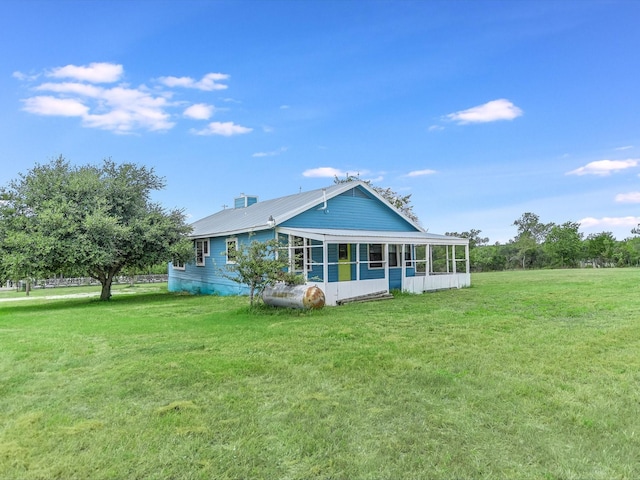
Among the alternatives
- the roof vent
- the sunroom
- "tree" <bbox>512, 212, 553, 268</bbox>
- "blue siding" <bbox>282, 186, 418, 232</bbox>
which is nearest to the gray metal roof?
"blue siding" <bbox>282, 186, 418, 232</bbox>

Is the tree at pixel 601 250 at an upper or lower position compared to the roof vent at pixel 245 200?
lower

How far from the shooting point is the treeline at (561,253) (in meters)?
38.9

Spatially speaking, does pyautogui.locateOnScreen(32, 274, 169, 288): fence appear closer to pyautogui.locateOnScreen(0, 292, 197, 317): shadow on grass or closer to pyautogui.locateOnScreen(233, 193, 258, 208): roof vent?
pyautogui.locateOnScreen(233, 193, 258, 208): roof vent

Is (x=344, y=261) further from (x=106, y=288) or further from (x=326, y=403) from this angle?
(x=326, y=403)

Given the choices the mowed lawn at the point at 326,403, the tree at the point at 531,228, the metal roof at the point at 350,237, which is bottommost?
the mowed lawn at the point at 326,403

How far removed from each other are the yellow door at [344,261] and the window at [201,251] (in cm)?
670

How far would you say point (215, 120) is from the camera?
1919cm

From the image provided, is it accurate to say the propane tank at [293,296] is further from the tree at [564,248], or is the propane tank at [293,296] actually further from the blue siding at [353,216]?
the tree at [564,248]

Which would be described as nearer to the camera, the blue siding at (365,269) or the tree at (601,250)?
the blue siding at (365,269)

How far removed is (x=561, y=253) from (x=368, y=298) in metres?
35.6

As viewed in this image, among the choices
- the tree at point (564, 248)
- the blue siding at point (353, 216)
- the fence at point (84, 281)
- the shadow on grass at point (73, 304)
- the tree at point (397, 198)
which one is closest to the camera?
the shadow on grass at point (73, 304)

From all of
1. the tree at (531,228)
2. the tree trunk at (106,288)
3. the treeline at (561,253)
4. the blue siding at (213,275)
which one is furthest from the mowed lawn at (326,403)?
the tree at (531,228)

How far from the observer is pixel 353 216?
16625mm

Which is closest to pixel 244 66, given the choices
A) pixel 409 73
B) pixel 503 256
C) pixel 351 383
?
pixel 409 73
